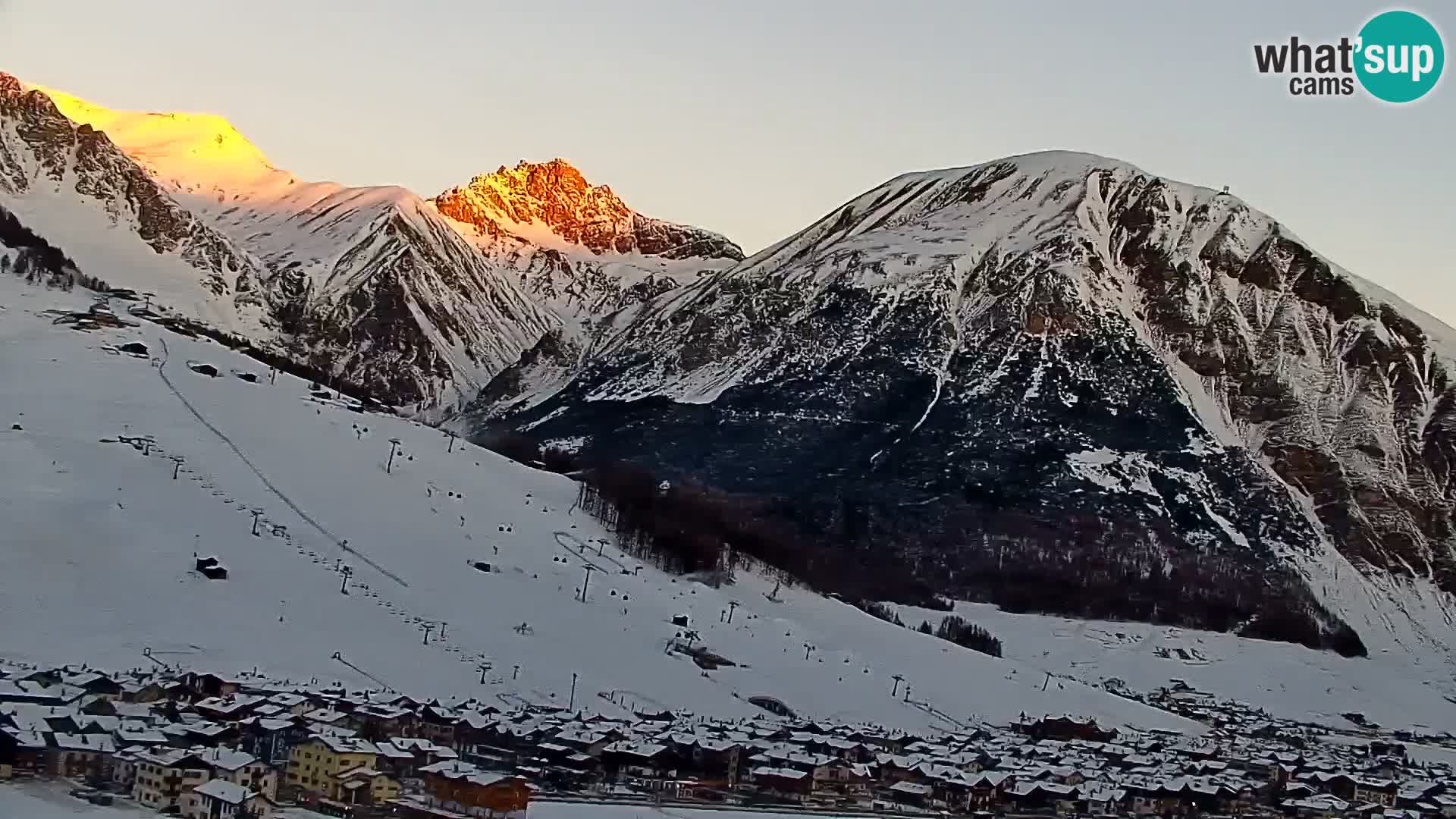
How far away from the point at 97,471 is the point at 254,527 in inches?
320

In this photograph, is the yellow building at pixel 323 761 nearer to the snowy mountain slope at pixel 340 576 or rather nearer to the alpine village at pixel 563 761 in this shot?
the alpine village at pixel 563 761

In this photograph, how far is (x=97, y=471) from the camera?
7675 centimetres

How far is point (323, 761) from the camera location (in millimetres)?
42062

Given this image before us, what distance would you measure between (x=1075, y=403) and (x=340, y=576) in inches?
3394

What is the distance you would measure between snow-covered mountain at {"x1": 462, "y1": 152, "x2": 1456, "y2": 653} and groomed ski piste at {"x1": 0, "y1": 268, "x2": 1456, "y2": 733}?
64.7 feet

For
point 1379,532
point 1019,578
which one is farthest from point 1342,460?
point 1019,578

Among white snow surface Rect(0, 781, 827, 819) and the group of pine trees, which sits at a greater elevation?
the group of pine trees

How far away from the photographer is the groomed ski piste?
62719 millimetres

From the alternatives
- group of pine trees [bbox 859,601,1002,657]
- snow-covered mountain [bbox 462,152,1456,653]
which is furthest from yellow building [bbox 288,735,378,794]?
snow-covered mountain [bbox 462,152,1456,653]

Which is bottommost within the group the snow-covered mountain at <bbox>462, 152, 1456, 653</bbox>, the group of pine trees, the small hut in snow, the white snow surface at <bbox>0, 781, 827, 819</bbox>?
the white snow surface at <bbox>0, 781, 827, 819</bbox>

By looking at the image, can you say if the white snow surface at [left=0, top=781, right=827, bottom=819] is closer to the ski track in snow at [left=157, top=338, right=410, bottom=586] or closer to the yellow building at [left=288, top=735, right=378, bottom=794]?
the yellow building at [left=288, top=735, right=378, bottom=794]

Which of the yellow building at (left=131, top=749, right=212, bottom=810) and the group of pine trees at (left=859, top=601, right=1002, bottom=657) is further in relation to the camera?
the group of pine trees at (left=859, top=601, right=1002, bottom=657)

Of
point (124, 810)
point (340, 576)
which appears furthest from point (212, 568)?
point (124, 810)

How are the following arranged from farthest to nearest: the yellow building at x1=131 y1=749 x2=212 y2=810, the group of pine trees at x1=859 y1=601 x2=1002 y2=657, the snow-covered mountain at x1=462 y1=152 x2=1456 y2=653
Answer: the snow-covered mountain at x1=462 y1=152 x2=1456 y2=653, the group of pine trees at x1=859 y1=601 x2=1002 y2=657, the yellow building at x1=131 y1=749 x2=212 y2=810
